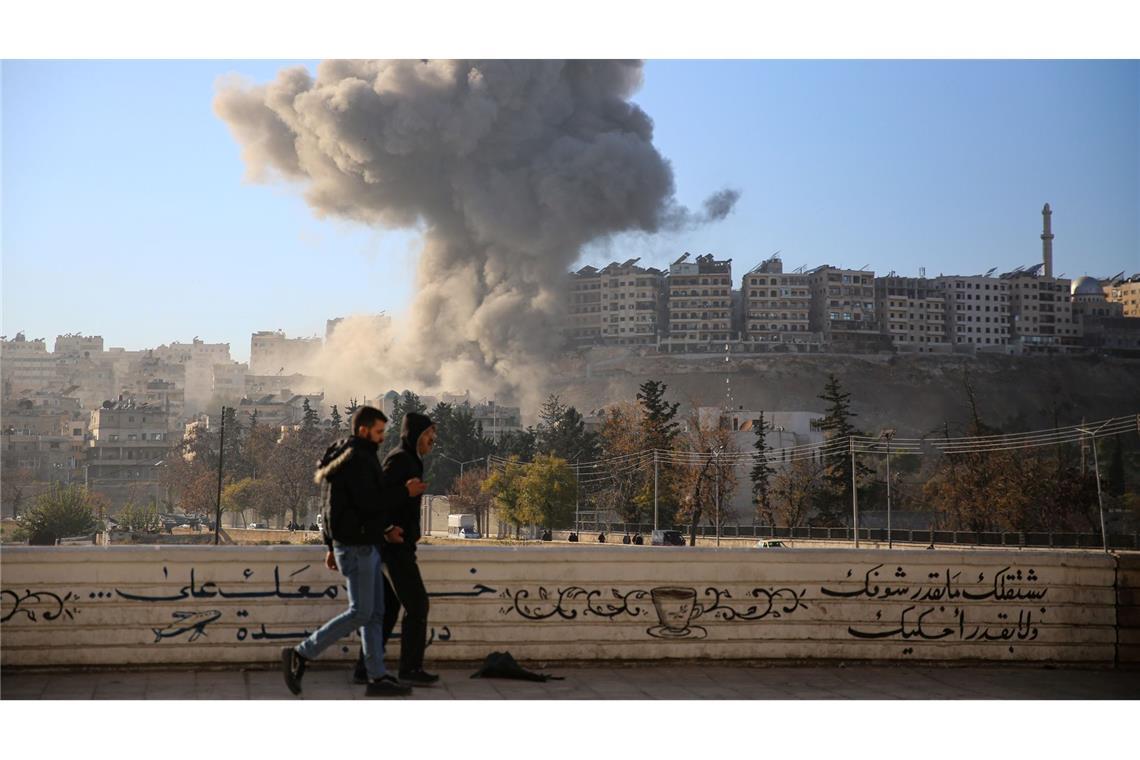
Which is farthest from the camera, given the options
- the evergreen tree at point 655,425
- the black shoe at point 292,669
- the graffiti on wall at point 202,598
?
the evergreen tree at point 655,425

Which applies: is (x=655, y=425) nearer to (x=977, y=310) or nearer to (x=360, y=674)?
(x=360, y=674)

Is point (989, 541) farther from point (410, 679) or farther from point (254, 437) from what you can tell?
point (254, 437)

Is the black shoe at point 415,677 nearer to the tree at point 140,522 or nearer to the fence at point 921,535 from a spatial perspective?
the fence at point 921,535

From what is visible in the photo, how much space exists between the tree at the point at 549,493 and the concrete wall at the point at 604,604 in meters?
61.0

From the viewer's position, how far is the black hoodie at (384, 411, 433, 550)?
6.71 m

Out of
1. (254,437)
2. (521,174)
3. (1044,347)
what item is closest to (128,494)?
(254,437)

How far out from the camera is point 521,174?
12119 cm

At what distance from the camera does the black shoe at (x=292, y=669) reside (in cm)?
646

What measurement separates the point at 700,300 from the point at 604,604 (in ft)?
495

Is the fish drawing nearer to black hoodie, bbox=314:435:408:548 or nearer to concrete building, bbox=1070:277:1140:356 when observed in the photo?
black hoodie, bbox=314:435:408:548

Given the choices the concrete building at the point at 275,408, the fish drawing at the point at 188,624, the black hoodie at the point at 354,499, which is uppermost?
the concrete building at the point at 275,408

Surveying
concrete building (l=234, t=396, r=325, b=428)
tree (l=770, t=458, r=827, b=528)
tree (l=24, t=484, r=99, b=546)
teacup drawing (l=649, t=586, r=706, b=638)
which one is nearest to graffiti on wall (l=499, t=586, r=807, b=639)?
teacup drawing (l=649, t=586, r=706, b=638)

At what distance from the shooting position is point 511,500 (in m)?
71.6

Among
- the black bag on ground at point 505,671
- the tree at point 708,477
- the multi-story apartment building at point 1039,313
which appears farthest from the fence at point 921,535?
the multi-story apartment building at point 1039,313
